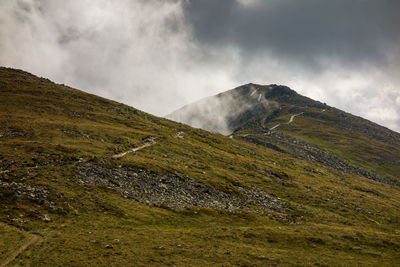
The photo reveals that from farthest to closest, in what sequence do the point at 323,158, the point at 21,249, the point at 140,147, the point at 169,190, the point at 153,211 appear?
1. the point at 323,158
2. the point at 140,147
3. the point at 169,190
4. the point at 153,211
5. the point at 21,249

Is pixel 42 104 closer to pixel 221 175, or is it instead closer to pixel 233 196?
pixel 221 175

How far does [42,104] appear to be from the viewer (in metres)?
105

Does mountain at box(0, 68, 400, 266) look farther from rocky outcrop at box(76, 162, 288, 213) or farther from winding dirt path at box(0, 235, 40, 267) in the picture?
rocky outcrop at box(76, 162, 288, 213)

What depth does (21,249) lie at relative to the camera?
24234 millimetres

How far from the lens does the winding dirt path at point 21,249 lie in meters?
22.4

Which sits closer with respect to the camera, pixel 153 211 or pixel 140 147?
pixel 153 211

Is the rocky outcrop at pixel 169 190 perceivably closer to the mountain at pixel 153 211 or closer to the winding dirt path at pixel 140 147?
the mountain at pixel 153 211

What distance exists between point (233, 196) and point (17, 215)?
42081 millimetres

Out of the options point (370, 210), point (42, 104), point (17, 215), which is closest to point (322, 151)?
point (370, 210)

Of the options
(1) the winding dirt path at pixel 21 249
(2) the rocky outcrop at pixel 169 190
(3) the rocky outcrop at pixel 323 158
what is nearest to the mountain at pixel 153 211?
(1) the winding dirt path at pixel 21 249

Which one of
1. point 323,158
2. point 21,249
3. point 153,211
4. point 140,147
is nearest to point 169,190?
point 153,211

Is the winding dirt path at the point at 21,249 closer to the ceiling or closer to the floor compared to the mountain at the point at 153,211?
closer to the floor

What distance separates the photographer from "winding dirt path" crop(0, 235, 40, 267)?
22.4 metres

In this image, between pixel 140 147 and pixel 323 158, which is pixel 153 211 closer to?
pixel 140 147
